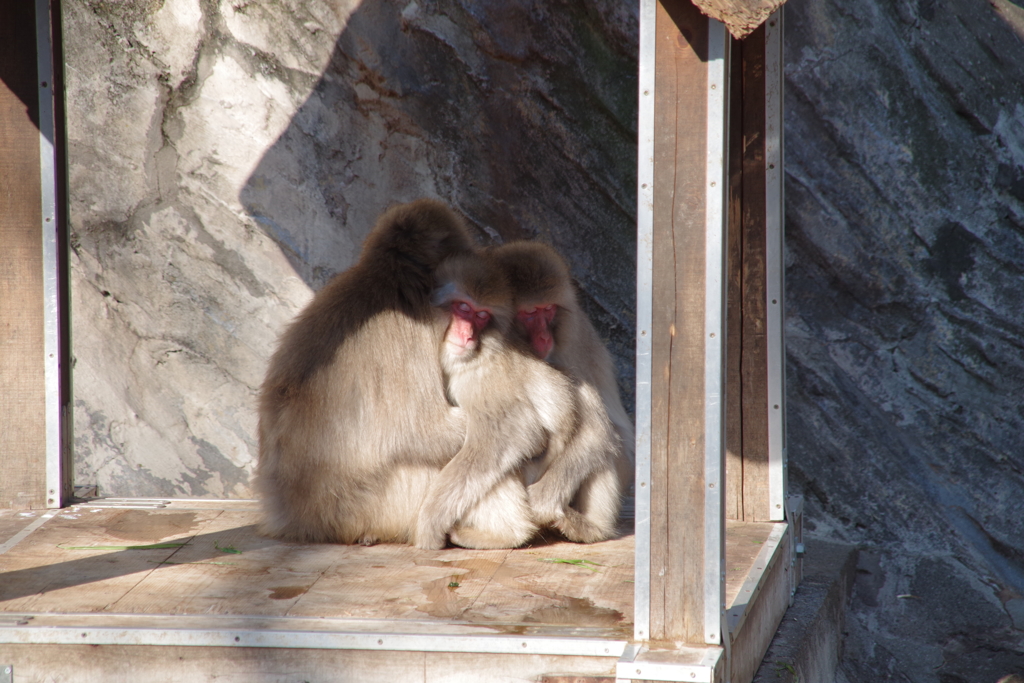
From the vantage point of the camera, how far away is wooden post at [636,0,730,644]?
8.38 feet

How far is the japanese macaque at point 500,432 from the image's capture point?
11.5ft

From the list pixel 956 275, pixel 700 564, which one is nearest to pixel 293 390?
pixel 700 564

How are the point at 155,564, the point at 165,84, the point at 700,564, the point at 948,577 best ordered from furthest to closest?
the point at 165,84 → the point at 948,577 → the point at 155,564 → the point at 700,564

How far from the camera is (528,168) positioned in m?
5.89

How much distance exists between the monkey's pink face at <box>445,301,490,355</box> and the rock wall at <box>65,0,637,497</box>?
94.4 inches

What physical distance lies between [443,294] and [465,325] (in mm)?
161

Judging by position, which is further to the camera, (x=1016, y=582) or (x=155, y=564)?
(x=1016, y=582)

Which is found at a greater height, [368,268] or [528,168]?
[528,168]

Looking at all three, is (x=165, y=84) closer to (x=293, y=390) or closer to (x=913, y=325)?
(x=293, y=390)

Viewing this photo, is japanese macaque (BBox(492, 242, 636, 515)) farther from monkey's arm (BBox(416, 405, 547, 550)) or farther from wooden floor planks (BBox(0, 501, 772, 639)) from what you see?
wooden floor planks (BBox(0, 501, 772, 639))

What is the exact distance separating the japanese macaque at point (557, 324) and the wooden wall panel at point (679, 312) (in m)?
1.10

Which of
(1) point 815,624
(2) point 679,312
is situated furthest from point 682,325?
(1) point 815,624

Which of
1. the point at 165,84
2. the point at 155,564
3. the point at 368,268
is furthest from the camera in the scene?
the point at 165,84

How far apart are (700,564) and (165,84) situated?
449 centimetres
